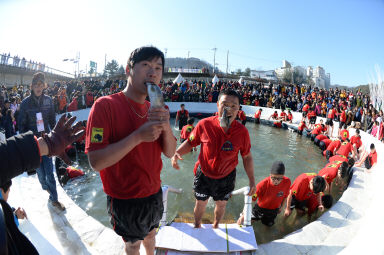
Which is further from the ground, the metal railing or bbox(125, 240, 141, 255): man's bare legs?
the metal railing

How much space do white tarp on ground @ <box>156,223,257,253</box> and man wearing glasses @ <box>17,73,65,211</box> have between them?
170cm

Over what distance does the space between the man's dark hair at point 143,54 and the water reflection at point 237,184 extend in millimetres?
3020

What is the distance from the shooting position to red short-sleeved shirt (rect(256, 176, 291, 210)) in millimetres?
3797

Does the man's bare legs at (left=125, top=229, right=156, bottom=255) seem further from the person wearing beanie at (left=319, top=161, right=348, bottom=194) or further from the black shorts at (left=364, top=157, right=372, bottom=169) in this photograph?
the black shorts at (left=364, top=157, right=372, bottom=169)

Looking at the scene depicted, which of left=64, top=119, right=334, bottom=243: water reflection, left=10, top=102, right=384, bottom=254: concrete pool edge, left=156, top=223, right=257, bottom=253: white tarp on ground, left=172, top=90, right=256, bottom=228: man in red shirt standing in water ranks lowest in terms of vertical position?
left=64, top=119, right=334, bottom=243: water reflection

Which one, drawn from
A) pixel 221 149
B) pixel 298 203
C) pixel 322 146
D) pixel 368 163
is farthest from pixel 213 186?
pixel 322 146

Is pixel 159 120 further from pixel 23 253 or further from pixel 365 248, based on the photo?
pixel 365 248

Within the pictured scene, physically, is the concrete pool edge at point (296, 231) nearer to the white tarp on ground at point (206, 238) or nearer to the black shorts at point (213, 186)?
the white tarp on ground at point (206, 238)

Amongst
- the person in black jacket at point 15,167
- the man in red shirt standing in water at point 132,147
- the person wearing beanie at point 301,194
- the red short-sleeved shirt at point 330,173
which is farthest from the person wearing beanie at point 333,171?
the person in black jacket at point 15,167

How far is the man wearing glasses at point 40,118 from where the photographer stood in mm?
3148

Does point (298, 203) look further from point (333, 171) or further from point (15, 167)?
point (15, 167)

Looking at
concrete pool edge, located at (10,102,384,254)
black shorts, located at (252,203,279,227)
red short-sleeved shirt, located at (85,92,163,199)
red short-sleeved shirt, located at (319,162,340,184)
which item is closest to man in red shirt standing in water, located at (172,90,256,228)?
concrete pool edge, located at (10,102,384,254)

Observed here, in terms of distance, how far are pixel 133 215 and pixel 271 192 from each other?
2772 millimetres

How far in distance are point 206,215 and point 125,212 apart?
2925 millimetres
